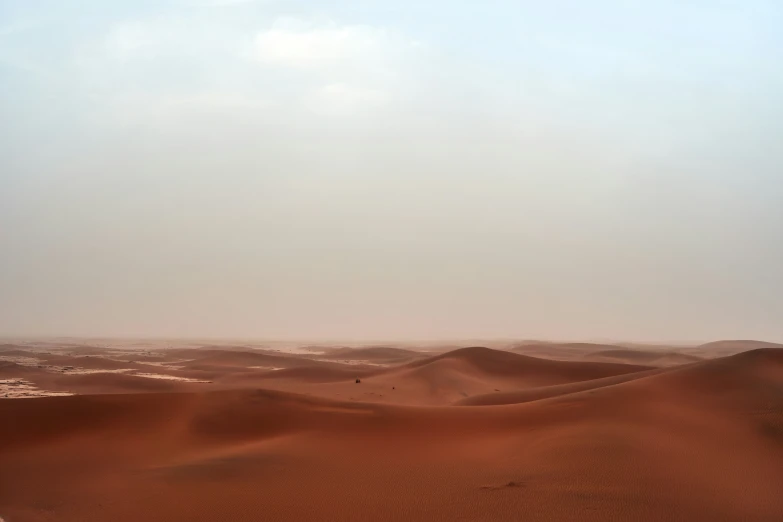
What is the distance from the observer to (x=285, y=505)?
14.9 ft

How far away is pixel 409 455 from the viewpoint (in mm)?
6031

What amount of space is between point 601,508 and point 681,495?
0.76m

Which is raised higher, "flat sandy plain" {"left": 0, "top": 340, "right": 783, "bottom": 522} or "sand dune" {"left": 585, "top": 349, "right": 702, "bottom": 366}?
"flat sandy plain" {"left": 0, "top": 340, "right": 783, "bottom": 522}

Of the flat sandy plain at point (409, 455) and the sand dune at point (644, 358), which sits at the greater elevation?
the flat sandy plain at point (409, 455)

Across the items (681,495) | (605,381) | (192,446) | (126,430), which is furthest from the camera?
(605,381)

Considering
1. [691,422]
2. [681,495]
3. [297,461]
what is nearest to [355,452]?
[297,461]

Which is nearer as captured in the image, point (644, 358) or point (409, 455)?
point (409, 455)

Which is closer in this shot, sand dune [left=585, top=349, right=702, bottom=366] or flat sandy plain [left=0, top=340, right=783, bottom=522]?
flat sandy plain [left=0, top=340, right=783, bottom=522]

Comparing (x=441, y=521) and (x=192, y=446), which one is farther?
(x=192, y=446)

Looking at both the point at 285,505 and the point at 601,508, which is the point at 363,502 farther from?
the point at 601,508

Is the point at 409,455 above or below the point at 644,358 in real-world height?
above

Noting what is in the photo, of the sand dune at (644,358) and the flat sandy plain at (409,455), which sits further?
the sand dune at (644,358)

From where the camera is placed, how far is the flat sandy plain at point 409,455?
443 cm

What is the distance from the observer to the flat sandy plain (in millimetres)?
4430
